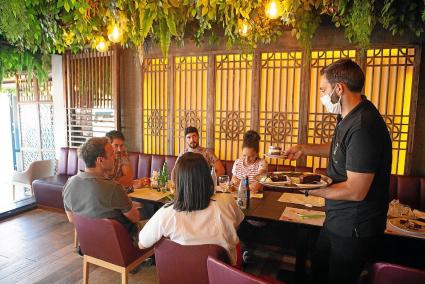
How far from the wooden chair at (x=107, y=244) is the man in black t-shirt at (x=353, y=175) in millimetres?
1366

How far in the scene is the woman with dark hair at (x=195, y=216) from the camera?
1654 mm

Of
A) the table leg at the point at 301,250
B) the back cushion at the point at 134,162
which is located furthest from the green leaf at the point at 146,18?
the back cushion at the point at 134,162

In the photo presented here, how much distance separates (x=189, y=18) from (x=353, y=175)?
8.46 feet

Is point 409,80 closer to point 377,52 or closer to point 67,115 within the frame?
point 377,52

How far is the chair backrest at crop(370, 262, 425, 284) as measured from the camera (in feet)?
3.98

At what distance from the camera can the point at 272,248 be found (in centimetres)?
349

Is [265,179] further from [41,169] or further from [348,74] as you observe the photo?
[41,169]

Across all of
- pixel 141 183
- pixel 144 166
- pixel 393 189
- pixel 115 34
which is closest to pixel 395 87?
pixel 393 189

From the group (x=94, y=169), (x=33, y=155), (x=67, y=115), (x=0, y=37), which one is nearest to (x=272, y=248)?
(x=94, y=169)

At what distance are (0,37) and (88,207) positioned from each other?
4091mm

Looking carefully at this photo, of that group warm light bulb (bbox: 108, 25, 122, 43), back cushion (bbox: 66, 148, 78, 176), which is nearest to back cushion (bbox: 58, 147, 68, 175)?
back cushion (bbox: 66, 148, 78, 176)

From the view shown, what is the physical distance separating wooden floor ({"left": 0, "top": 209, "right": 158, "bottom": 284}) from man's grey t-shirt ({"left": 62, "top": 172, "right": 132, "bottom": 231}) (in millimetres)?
1008

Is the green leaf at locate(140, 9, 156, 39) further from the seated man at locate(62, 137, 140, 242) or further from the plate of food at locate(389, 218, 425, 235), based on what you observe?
the plate of food at locate(389, 218, 425, 235)

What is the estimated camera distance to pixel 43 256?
3.32 meters
